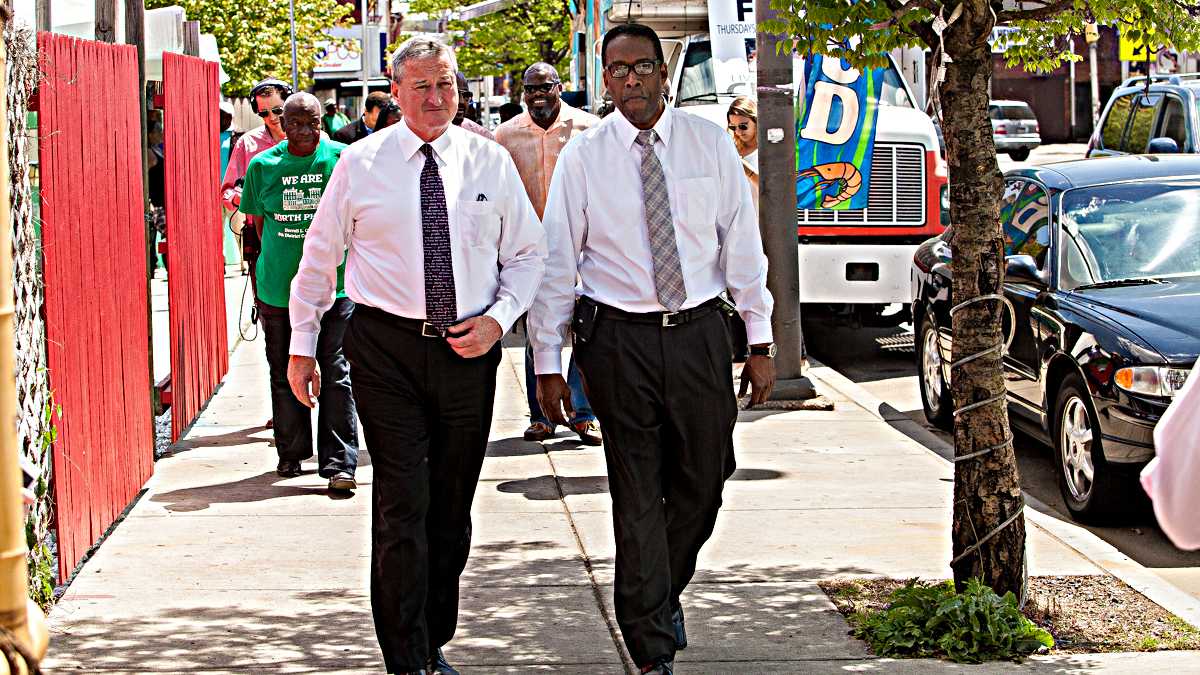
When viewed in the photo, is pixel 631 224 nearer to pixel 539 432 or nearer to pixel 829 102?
pixel 539 432

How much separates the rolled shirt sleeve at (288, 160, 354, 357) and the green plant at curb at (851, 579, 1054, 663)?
2.11 meters

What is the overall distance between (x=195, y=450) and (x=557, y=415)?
454 centimetres

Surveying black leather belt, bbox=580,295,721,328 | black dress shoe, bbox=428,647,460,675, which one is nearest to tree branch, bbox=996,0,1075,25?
black leather belt, bbox=580,295,721,328

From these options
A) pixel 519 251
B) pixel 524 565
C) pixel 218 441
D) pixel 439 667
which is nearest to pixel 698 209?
pixel 519 251

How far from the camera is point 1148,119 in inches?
615

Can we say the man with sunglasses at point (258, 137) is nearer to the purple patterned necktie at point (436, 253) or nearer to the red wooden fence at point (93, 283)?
the red wooden fence at point (93, 283)

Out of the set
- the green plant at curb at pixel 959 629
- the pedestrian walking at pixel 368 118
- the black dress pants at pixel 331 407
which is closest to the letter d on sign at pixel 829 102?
the pedestrian walking at pixel 368 118

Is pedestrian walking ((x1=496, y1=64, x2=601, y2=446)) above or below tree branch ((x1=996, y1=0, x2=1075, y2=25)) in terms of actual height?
below

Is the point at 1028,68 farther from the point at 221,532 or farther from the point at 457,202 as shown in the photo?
the point at 221,532

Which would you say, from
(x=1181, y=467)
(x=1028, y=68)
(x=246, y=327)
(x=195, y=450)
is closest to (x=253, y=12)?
(x=246, y=327)

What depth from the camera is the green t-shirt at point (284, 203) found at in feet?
28.0

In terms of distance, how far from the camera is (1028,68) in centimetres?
762

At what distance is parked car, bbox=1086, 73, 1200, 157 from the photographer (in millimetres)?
15062

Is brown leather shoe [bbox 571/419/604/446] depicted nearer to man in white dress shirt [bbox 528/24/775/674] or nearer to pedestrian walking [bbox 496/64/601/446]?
pedestrian walking [bbox 496/64/601/446]
